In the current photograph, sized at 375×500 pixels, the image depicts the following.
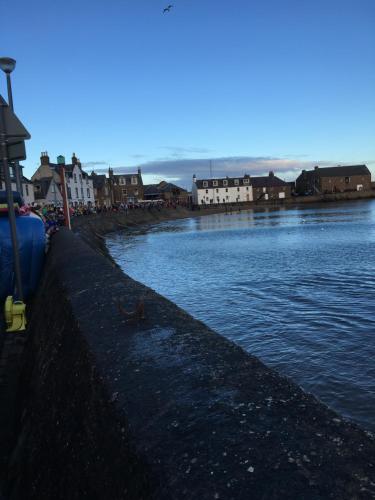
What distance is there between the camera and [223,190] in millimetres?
133000

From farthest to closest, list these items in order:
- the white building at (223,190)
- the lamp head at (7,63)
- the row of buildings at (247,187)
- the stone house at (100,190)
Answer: the white building at (223,190), the row of buildings at (247,187), the stone house at (100,190), the lamp head at (7,63)

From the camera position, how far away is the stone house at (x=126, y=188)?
11481cm

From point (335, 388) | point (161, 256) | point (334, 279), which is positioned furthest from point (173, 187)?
point (335, 388)

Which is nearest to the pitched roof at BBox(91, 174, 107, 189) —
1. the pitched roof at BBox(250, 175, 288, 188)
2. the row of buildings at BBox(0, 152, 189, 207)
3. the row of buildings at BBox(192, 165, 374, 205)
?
the row of buildings at BBox(0, 152, 189, 207)

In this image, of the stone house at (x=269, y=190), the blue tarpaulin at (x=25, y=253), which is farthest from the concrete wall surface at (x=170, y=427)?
the stone house at (x=269, y=190)

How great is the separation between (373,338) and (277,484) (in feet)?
26.6

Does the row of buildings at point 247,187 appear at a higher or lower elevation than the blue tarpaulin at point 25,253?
higher

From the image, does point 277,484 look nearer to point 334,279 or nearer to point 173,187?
point 334,279

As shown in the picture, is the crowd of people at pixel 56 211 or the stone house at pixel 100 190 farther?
the stone house at pixel 100 190

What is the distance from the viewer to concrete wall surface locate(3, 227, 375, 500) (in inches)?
69.2

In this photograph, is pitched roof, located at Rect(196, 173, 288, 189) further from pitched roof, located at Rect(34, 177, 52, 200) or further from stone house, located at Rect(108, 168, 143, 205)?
pitched roof, located at Rect(34, 177, 52, 200)

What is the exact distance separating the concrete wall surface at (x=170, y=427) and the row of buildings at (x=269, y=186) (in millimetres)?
128615

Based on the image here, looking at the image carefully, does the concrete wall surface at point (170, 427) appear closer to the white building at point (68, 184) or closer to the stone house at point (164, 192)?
the white building at point (68, 184)

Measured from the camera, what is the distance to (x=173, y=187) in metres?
133
